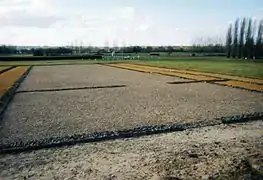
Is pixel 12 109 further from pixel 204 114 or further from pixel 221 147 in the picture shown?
pixel 221 147

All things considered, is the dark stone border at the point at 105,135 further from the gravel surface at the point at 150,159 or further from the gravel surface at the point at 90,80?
the gravel surface at the point at 90,80

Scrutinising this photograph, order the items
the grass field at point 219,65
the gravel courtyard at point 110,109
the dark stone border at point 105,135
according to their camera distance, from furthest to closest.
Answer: the grass field at point 219,65 → the gravel courtyard at point 110,109 → the dark stone border at point 105,135

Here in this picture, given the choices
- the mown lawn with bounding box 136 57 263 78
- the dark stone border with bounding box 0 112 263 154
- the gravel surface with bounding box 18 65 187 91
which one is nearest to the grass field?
the mown lawn with bounding box 136 57 263 78

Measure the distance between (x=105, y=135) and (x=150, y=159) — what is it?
2.32m

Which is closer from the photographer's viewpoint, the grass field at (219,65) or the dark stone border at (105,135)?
the dark stone border at (105,135)

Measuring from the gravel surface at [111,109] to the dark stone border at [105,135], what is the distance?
1.35 ft

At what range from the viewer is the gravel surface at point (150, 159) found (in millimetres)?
6477

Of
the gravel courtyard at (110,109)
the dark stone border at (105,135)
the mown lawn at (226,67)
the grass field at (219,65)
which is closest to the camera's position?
the dark stone border at (105,135)

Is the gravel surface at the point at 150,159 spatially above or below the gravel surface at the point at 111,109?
above

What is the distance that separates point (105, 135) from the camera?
30.6 ft

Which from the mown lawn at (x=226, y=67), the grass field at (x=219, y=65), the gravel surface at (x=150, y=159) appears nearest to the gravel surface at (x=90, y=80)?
the mown lawn at (x=226, y=67)

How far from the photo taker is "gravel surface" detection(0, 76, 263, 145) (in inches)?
406

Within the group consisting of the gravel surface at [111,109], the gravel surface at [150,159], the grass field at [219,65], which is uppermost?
the gravel surface at [150,159]

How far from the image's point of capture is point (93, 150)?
26.6ft
